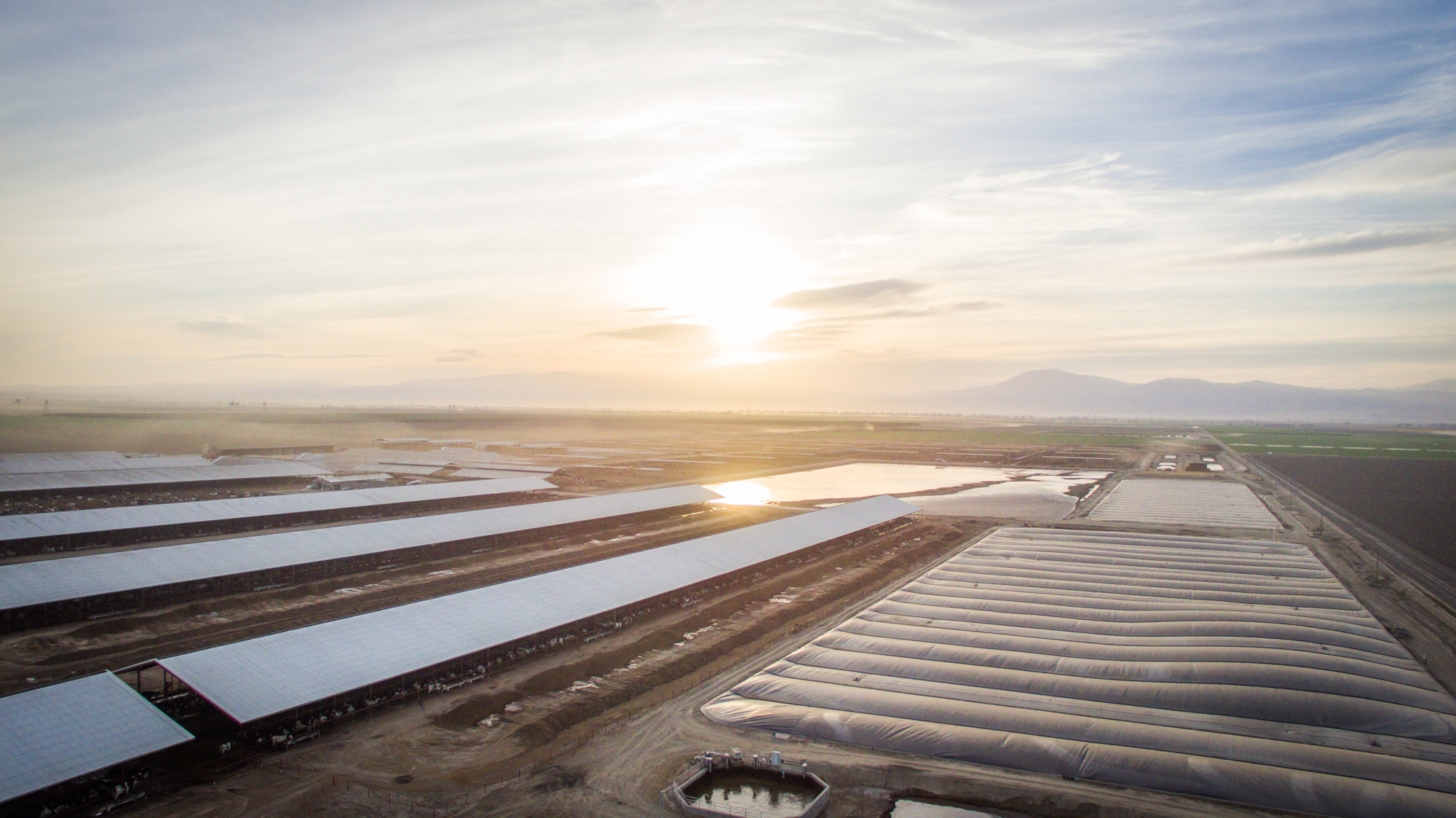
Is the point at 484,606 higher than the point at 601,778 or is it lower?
higher

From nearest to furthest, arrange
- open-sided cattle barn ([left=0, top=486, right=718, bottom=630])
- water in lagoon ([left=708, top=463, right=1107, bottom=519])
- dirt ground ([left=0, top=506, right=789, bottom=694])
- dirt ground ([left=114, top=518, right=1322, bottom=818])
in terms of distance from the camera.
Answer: dirt ground ([left=114, top=518, right=1322, bottom=818]) → dirt ground ([left=0, top=506, right=789, bottom=694]) → open-sided cattle barn ([left=0, top=486, right=718, bottom=630]) → water in lagoon ([left=708, top=463, right=1107, bottom=519])

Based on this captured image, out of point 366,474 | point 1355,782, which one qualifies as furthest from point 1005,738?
point 366,474

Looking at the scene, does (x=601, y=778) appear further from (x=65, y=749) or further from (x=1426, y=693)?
(x=1426, y=693)

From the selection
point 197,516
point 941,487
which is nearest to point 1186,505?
point 941,487

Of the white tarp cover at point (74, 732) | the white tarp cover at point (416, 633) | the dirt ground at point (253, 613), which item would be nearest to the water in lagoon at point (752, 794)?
the white tarp cover at point (416, 633)

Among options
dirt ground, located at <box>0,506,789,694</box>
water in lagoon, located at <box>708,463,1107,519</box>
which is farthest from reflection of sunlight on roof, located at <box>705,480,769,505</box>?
dirt ground, located at <box>0,506,789,694</box>

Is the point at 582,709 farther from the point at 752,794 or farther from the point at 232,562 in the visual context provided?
the point at 232,562

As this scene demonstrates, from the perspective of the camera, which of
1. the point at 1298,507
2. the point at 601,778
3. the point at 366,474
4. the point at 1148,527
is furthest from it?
the point at 366,474

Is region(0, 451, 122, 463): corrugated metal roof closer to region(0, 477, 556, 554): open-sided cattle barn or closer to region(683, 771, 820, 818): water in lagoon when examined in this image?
region(0, 477, 556, 554): open-sided cattle barn
